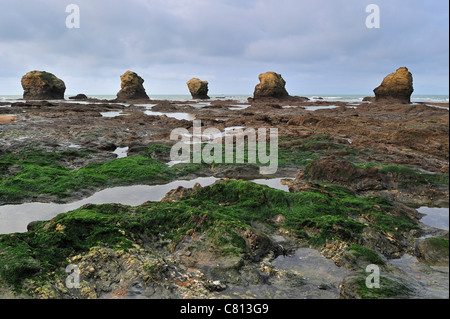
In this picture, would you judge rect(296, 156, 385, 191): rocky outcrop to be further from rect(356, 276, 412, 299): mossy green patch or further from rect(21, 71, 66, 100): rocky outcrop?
rect(21, 71, 66, 100): rocky outcrop

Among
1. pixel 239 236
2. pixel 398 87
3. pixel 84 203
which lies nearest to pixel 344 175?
pixel 239 236

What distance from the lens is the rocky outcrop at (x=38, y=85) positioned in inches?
2302

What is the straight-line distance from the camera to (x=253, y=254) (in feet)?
15.1

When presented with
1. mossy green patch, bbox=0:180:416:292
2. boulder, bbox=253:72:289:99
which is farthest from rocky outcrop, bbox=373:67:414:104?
mossy green patch, bbox=0:180:416:292

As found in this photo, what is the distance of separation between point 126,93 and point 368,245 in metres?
67.7

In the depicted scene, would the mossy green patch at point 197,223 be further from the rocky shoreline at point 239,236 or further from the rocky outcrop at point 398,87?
the rocky outcrop at point 398,87

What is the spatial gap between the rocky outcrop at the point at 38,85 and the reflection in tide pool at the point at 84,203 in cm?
6207

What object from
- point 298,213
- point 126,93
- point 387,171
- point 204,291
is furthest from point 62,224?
point 126,93

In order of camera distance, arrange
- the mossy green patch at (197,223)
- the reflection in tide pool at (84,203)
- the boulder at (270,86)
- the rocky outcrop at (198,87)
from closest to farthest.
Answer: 1. the mossy green patch at (197,223)
2. the reflection in tide pool at (84,203)
3. the boulder at (270,86)
4. the rocky outcrop at (198,87)

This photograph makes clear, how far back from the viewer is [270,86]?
58.8 metres

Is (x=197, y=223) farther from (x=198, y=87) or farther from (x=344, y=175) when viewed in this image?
(x=198, y=87)

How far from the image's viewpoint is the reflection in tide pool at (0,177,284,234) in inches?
242

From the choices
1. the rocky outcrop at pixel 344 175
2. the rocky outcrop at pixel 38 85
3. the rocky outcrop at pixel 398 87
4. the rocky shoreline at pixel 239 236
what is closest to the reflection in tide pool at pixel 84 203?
the rocky shoreline at pixel 239 236

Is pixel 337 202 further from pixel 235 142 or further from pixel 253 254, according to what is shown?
pixel 235 142
